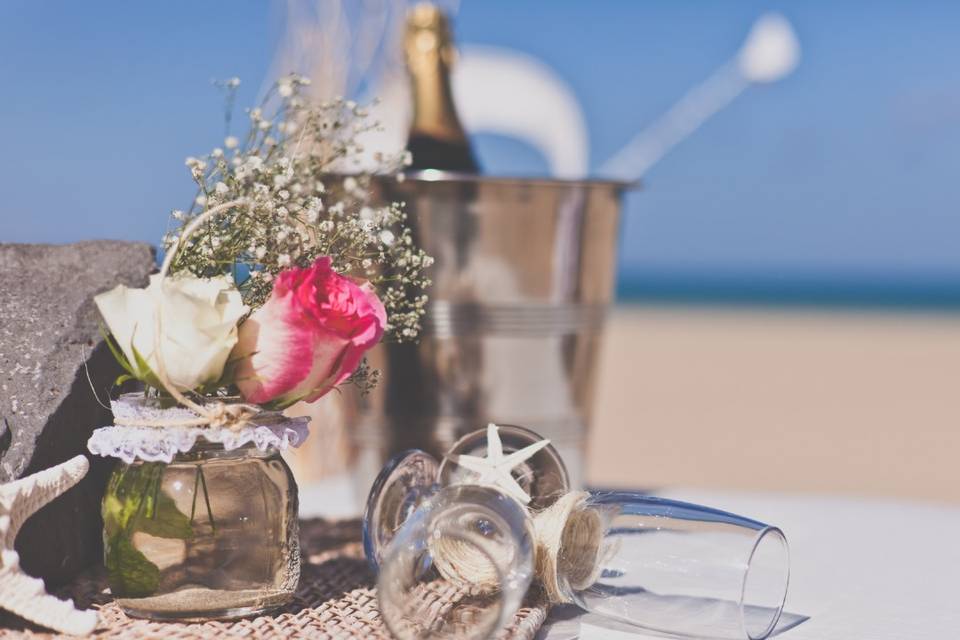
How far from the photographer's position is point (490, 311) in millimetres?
1574

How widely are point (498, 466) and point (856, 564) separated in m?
0.61

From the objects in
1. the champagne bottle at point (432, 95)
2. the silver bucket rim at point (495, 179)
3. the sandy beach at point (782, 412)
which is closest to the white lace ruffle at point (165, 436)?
the silver bucket rim at point (495, 179)

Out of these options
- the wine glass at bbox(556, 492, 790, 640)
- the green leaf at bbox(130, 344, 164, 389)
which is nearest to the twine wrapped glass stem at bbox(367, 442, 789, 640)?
the wine glass at bbox(556, 492, 790, 640)

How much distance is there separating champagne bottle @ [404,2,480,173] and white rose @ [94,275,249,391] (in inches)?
37.2

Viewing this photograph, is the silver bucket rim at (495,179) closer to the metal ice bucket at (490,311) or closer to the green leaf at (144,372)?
the metal ice bucket at (490,311)

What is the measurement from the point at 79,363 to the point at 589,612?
0.57m

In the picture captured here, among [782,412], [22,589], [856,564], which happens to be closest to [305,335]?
[22,589]

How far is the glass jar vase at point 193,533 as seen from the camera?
0.88 m

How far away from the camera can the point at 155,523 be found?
2.89 ft

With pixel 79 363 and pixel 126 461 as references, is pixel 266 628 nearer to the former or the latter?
pixel 126 461

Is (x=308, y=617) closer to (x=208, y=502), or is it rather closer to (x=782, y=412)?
(x=208, y=502)

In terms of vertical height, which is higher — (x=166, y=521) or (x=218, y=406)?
(x=218, y=406)

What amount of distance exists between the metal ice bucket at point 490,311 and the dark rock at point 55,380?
527mm

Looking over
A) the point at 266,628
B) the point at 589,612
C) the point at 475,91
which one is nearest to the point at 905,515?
the point at 589,612
